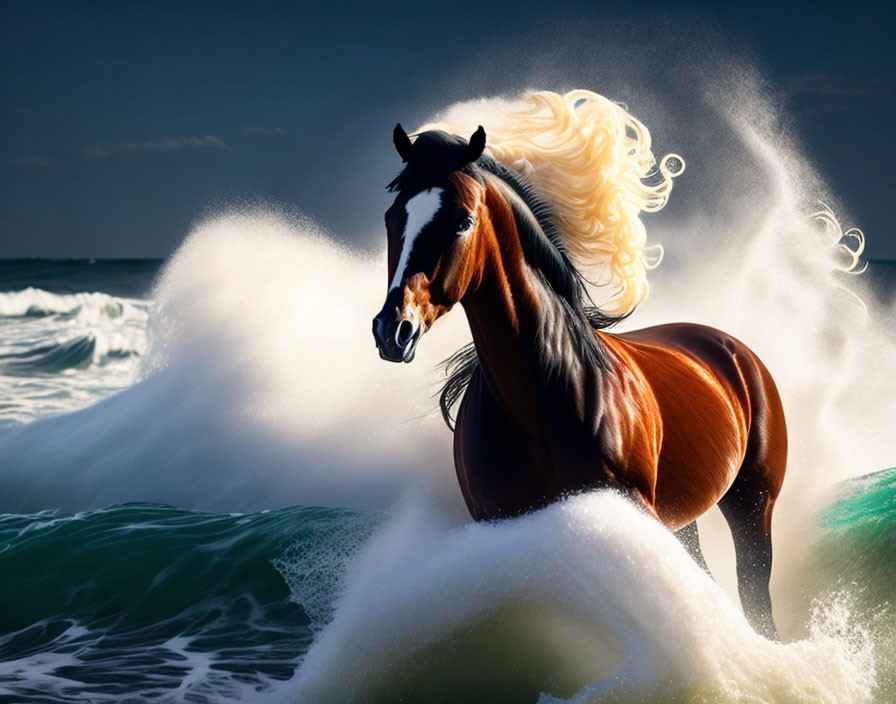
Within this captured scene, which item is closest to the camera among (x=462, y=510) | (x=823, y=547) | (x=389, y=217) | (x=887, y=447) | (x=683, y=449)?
(x=389, y=217)

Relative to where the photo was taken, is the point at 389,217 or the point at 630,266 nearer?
the point at 389,217

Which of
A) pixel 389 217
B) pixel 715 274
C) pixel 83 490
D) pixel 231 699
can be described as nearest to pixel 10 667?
pixel 231 699

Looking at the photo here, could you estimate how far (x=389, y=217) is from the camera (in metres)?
2.45

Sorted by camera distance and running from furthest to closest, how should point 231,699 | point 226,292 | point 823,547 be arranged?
point 226,292 → point 823,547 → point 231,699

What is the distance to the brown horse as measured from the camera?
2.39m

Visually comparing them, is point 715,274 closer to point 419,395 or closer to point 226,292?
point 419,395

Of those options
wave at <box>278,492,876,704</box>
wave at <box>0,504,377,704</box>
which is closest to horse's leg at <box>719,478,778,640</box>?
wave at <box>278,492,876,704</box>

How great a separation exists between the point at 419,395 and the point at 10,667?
270 centimetres

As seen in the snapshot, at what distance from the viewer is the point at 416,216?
239 cm

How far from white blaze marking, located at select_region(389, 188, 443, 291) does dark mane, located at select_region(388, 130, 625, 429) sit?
0.04 m

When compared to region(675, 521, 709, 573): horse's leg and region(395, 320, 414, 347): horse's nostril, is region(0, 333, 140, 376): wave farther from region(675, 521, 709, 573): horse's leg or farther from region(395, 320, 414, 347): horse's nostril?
region(395, 320, 414, 347): horse's nostril

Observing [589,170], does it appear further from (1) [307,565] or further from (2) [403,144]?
(1) [307,565]

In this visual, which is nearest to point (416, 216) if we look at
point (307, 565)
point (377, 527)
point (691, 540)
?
point (691, 540)

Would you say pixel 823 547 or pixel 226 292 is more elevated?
pixel 226 292
